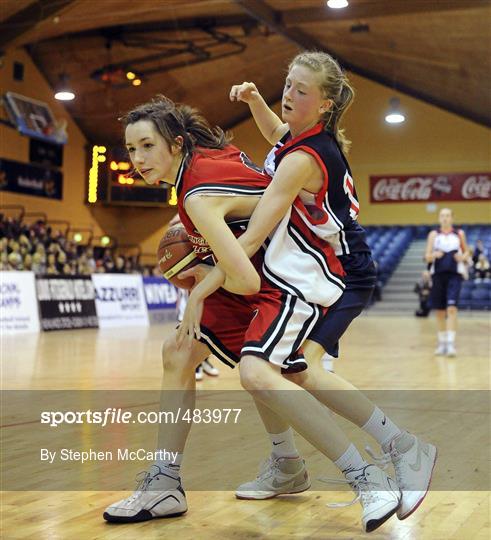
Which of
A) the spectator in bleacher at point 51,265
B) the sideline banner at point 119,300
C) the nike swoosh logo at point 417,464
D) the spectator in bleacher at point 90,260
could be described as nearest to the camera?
the nike swoosh logo at point 417,464

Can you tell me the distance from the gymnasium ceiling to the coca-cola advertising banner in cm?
208

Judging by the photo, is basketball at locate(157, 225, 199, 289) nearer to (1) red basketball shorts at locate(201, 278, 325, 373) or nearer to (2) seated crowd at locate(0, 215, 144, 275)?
→ (1) red basketball shorts at locate(201, 278, 325, 373)

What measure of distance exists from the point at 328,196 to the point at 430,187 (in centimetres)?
2493

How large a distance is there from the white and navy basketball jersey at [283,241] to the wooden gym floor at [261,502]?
0.77 m

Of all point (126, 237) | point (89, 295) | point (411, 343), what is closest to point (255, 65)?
point (126, 237)

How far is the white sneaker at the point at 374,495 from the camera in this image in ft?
7.89

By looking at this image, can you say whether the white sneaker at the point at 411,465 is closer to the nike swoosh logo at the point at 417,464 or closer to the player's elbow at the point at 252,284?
the nike swoosh logo at the point at 417,464

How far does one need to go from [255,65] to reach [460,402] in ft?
62.2

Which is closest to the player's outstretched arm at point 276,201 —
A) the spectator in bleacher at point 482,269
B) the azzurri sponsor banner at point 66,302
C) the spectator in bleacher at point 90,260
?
the azzurri sponsor banner at point 66,302

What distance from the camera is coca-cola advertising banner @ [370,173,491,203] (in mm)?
26000

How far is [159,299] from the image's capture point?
1655 centimetres

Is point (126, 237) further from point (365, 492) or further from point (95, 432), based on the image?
point (365, 492)

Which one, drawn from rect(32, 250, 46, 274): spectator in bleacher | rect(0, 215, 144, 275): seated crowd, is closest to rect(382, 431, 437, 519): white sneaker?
rect(0, 215, 144, 275): seated crowd

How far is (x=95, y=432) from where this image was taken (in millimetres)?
4242
